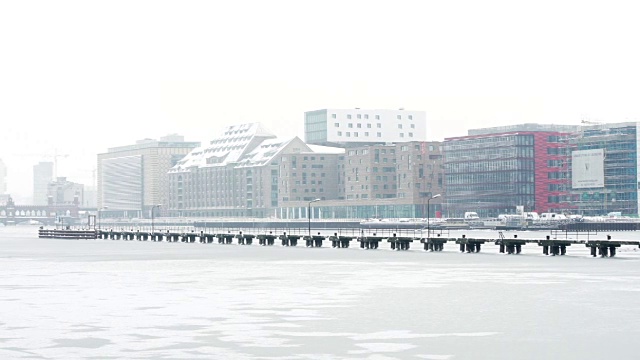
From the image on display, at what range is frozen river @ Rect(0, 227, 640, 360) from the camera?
117 feet

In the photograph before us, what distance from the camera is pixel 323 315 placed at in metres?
47.5

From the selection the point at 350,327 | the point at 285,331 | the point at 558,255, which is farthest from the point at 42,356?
the point at 558,255

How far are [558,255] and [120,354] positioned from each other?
91284 mm

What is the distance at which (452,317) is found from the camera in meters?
46.6

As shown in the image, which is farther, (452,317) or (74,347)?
(452,317)

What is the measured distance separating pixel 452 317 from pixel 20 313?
19.1m

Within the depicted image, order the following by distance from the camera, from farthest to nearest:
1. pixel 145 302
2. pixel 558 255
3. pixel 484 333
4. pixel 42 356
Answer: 1. pixel 558 255
2. pixel 145 302
3. pixel 484 333
4. pixel 42 356

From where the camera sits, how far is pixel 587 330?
41.4 metres

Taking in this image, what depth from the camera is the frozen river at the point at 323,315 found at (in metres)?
35.8

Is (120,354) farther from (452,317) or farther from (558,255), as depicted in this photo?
(558,255)

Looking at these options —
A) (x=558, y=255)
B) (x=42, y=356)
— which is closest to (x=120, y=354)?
(x=42, y=356)

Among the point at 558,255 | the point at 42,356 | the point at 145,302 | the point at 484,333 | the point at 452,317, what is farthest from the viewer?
the point at 558,255

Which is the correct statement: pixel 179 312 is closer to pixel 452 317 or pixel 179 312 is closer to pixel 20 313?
pixel 20 313

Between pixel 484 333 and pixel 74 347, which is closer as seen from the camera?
pixel 74 347
